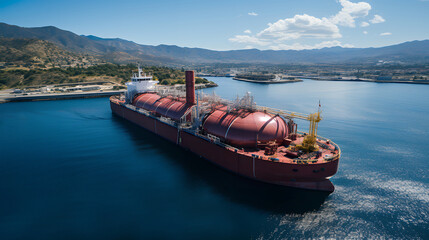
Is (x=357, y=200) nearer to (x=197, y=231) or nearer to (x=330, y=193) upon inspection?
(x=330, y=193)

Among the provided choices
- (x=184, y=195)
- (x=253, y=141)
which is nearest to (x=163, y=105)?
(x=253, y=141)

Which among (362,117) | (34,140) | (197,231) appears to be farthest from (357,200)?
(34,140)

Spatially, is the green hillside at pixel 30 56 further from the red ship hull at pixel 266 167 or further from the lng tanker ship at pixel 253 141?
the red ship hull at pixel 266 167

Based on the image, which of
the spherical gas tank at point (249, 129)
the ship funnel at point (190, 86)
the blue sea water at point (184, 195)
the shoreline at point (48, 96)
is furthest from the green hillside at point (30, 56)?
the spherical gas tank at point (249, 129)

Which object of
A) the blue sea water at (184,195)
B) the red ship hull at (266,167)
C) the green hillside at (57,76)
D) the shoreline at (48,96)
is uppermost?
the green hillside at (57,76)

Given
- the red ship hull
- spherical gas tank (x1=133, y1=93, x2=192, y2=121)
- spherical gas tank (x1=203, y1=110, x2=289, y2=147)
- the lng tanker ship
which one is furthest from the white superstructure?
spherical gas tank (x1=203, y1=110, x2=289, y2=147)

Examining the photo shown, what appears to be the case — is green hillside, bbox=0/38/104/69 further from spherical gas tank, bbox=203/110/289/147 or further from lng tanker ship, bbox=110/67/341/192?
spherical gas tank, bbox=203/110/289/147
